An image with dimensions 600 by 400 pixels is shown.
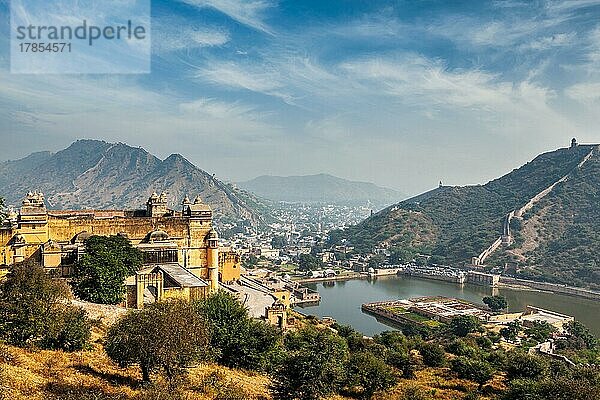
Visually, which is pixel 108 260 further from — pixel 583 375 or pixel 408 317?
pixel 408 317

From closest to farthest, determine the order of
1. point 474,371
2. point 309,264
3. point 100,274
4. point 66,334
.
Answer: point 66,334
point 474,371
point 100,274
point 309,264

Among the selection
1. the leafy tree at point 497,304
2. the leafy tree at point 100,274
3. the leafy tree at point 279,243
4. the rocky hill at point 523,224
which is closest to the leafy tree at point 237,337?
the leafy tree at point 100,274

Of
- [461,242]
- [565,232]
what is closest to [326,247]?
[461,242]

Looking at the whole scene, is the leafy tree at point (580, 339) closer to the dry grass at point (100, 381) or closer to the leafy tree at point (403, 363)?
the leafy tree at point (403, 363)

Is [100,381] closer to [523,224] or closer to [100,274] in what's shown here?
[100,274]

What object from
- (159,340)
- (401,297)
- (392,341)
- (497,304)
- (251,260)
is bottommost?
(401,297)

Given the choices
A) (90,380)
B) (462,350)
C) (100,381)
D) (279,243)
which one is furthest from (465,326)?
(279,243)
